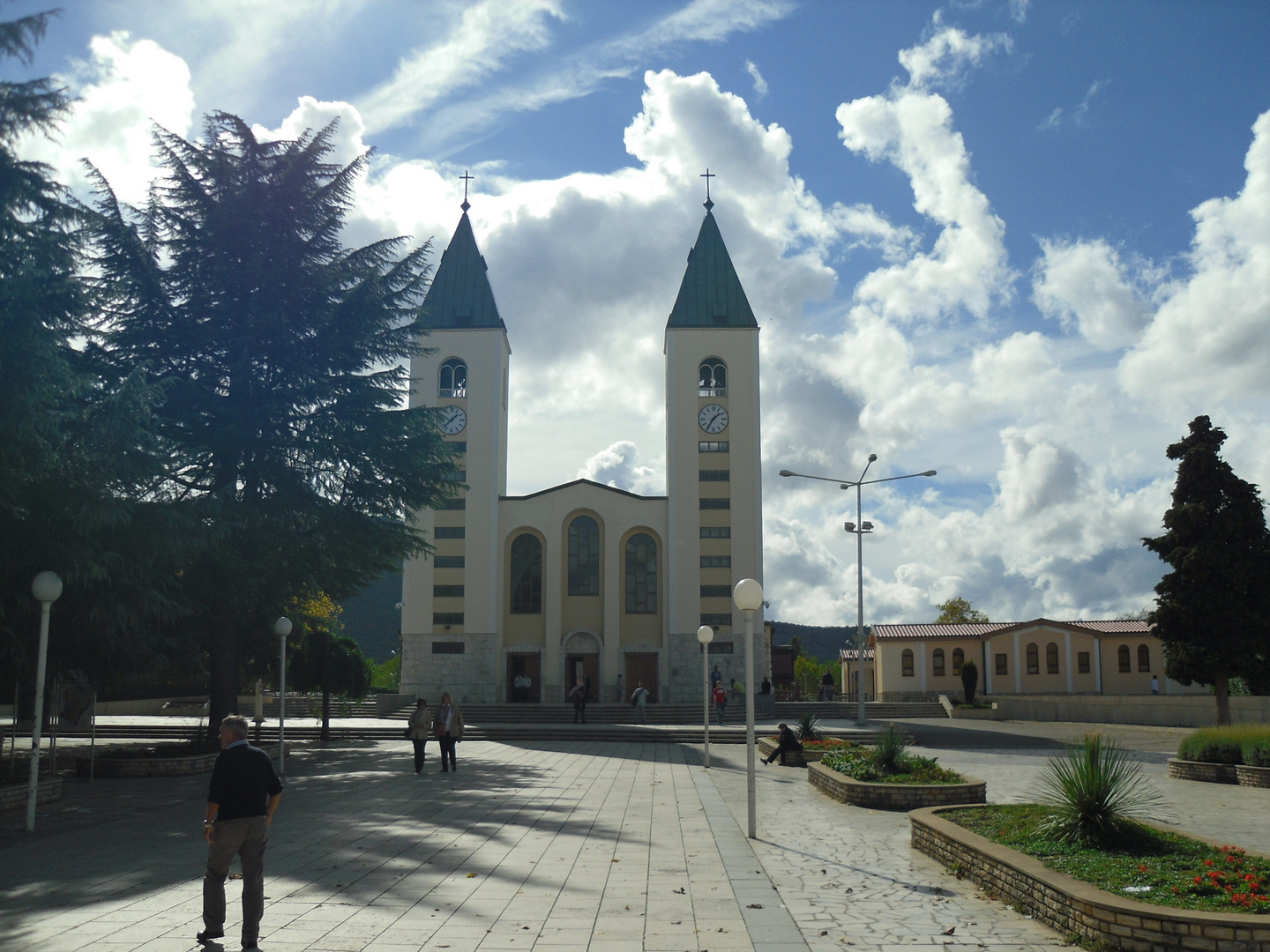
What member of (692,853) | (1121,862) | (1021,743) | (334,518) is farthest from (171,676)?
(1021,743)

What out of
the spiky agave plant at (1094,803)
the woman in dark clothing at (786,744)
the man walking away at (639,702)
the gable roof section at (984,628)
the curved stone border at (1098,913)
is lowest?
the man walking away at (639,702)

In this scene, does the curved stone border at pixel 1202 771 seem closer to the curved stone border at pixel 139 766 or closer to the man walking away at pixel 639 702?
the curved stone border at pixel 139 766

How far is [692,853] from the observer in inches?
426

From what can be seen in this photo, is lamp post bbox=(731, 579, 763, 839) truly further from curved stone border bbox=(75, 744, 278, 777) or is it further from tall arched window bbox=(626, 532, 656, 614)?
tall arched window bbox=(626, 532, 656, 614)

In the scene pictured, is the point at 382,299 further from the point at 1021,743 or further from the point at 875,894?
the point at 1021,743

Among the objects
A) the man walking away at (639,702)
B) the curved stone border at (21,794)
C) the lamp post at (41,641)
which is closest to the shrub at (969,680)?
the man walking away at (639,702)

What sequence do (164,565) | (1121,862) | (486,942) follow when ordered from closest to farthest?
(486,942)
(1121,862)
(164,565)

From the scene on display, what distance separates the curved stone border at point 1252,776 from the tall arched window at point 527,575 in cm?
3489

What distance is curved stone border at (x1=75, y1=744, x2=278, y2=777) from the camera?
64.8 feet

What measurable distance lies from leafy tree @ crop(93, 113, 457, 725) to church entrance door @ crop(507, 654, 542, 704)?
A: 2302 cm

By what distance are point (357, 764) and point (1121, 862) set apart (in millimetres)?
18036

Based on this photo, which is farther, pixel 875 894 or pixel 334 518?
pixel 334 518

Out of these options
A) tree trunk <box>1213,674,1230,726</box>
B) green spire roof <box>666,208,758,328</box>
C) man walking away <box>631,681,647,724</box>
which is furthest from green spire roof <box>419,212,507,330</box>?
tree trunk <box>1213,674,1230,726</box>

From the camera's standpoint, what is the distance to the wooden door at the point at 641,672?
48750 mm
